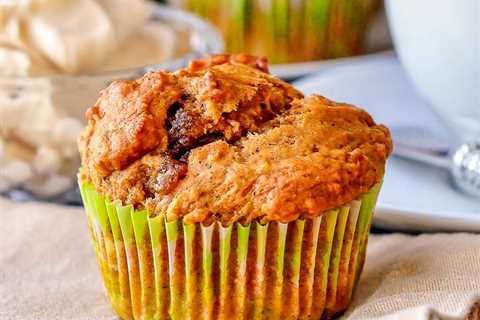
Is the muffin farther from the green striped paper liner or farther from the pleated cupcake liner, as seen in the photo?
the pleated cupcake liner

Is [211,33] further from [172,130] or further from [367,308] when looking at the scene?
[367,308]

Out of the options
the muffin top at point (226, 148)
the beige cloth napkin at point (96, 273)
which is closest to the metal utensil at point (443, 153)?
the beige cloth napkin at point (96, 273)

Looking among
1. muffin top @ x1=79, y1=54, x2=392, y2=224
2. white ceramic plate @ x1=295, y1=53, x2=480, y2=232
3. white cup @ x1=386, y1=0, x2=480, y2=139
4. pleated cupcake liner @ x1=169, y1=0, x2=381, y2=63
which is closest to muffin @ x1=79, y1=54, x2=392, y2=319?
muffin top @ x1=79, y1=54, x2=392, y2=224

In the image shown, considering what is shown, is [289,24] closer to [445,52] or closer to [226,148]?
[445,52]

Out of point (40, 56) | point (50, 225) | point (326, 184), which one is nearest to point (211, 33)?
point (40, 56)

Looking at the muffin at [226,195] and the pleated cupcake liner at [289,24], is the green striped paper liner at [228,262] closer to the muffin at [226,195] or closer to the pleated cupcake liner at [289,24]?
the muffin at [226,195]

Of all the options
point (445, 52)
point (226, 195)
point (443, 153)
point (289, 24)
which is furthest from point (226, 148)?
point (289, 24)
